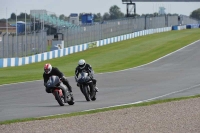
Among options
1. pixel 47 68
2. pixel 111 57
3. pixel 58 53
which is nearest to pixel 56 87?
pixel 47 68

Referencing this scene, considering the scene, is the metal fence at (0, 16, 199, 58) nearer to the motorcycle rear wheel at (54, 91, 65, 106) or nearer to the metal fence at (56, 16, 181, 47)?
Result: the metal fence at (56, 16, 181, 47)

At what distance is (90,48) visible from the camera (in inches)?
2154

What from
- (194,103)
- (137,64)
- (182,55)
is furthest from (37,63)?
(194,103)

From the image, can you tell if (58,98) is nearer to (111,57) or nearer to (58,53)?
(111,57)

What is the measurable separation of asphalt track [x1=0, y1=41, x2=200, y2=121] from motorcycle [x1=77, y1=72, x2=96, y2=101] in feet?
0.92

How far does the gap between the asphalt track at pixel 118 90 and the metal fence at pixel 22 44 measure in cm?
752

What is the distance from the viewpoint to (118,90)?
2431 cm

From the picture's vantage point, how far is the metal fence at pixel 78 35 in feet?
129

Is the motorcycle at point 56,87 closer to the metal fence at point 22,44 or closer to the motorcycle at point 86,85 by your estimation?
the motorcycle at point 86,85

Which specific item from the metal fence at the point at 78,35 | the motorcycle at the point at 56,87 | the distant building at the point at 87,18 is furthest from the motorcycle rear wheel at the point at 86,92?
the distant building at the point at 87,18

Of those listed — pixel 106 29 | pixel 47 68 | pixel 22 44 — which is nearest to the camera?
pixel 47 68

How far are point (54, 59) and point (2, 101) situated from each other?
25132 millimetres

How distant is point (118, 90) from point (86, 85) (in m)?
4.25

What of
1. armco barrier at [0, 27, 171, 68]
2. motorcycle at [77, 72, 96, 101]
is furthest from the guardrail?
motorcycle at [77, 72, 96, 101]
